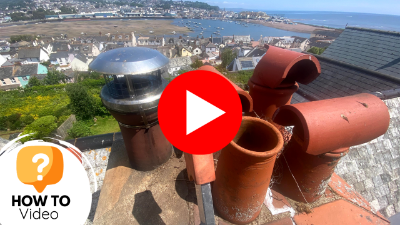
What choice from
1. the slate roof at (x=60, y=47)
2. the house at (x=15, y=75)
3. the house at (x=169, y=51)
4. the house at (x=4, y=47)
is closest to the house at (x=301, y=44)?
the house at (x=169, y=51)

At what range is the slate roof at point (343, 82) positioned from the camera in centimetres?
897

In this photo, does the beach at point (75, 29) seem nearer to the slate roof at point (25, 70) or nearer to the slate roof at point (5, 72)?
the slate roof at point (25, 70)

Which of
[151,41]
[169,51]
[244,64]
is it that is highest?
[244,64]

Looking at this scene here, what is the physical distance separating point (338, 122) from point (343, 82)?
9819mm

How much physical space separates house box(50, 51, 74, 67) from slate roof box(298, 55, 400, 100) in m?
72.6

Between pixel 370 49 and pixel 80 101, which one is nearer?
pixel 370 49

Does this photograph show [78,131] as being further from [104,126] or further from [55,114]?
[55,114]

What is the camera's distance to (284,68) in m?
3.36

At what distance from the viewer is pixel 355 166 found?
520 centimetres

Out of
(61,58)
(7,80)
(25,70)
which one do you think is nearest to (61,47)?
(61,58)

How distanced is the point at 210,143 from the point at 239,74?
33.5 meters

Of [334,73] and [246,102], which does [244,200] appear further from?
[334,73]

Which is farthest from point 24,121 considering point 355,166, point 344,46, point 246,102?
point 344,46

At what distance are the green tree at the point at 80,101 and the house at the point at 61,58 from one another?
48.4 m
